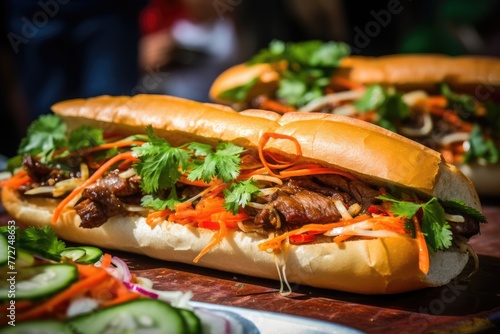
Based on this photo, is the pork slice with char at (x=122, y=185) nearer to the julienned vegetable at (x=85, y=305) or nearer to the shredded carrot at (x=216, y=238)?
the shredded carrot at (x=216, y=238)

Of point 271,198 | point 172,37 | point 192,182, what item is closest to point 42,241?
point 192,182

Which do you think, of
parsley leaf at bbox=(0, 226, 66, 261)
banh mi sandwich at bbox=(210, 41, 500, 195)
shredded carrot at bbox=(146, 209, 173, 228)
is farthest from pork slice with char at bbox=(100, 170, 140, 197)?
banh mi sandwich at bbox=(210, 41, 500, 195)

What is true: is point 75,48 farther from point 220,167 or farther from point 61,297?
point 61,297

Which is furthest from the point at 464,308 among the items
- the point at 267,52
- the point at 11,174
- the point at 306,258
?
the point at 267,52

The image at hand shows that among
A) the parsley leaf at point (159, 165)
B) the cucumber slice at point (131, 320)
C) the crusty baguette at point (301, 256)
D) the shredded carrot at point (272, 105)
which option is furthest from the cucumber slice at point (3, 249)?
the shredded carrot at point (272, 105)

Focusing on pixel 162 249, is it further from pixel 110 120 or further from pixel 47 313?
pixel 47 313

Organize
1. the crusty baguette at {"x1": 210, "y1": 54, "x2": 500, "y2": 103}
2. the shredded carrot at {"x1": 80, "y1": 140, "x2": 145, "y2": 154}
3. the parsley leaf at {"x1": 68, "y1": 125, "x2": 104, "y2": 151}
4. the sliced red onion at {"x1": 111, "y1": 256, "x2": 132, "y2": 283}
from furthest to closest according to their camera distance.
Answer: the crusty baguette at {"x1": 210, "y1": 54, "x2": 500, "y2": 103}
the parsley leaf at {"x1": 68, "y1": 125, "x2": 104, "y2": 151}
the shredded carrot at {"x1": 80, "y1": 140, "x2": 145, "y2": 154}
the sliced red onion at {"x1": 111, "y1": 256, "x2": 132, "y2": 283}

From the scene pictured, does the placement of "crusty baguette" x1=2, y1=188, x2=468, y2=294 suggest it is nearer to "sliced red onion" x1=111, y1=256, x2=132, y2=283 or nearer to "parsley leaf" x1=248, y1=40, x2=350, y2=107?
"sliced red onion" x1=111, y1=256, x2=132, y2=283
